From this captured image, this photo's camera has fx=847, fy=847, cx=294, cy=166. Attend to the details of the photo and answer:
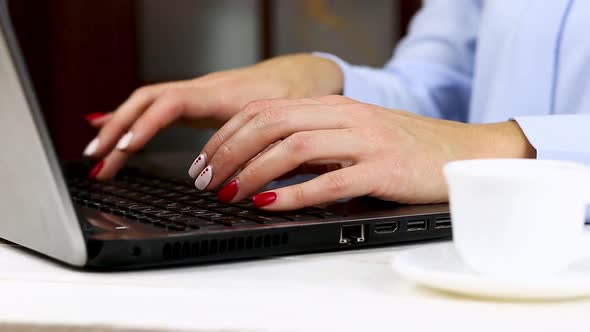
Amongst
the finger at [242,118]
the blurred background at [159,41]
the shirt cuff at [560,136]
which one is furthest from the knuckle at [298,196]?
the blurred background at [159,41]

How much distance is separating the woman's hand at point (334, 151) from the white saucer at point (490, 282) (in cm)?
15

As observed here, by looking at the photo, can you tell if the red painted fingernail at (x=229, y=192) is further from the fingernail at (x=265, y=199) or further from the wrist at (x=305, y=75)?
the wrist at (x=305, y=75)

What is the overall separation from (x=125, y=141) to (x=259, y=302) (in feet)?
1.82

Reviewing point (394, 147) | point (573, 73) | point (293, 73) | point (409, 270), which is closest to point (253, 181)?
point (394, 147)

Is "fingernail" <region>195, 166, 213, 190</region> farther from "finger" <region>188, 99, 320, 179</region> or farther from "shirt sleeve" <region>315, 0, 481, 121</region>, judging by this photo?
"shirt sleeve" <region>315, 0, 481, 121</region>

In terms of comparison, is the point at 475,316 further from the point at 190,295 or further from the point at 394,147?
the point at 394,147

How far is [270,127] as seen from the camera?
2.09 feet

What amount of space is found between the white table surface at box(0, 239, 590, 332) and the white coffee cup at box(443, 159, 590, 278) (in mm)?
26

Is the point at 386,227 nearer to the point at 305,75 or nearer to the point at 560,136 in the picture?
the point at 560,136

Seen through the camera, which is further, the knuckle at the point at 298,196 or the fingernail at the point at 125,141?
the fingernail at the point at 125,141

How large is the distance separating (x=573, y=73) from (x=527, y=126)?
0.37 m

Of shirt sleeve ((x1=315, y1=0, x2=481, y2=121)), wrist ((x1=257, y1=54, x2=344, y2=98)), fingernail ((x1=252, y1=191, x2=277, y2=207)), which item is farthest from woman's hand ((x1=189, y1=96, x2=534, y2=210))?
shirt sleeve ((x1=315, y1=0, x2=481, y2=121))

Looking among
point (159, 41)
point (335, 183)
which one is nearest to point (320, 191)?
point (335, 183)

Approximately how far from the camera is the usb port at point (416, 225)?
0.56m
